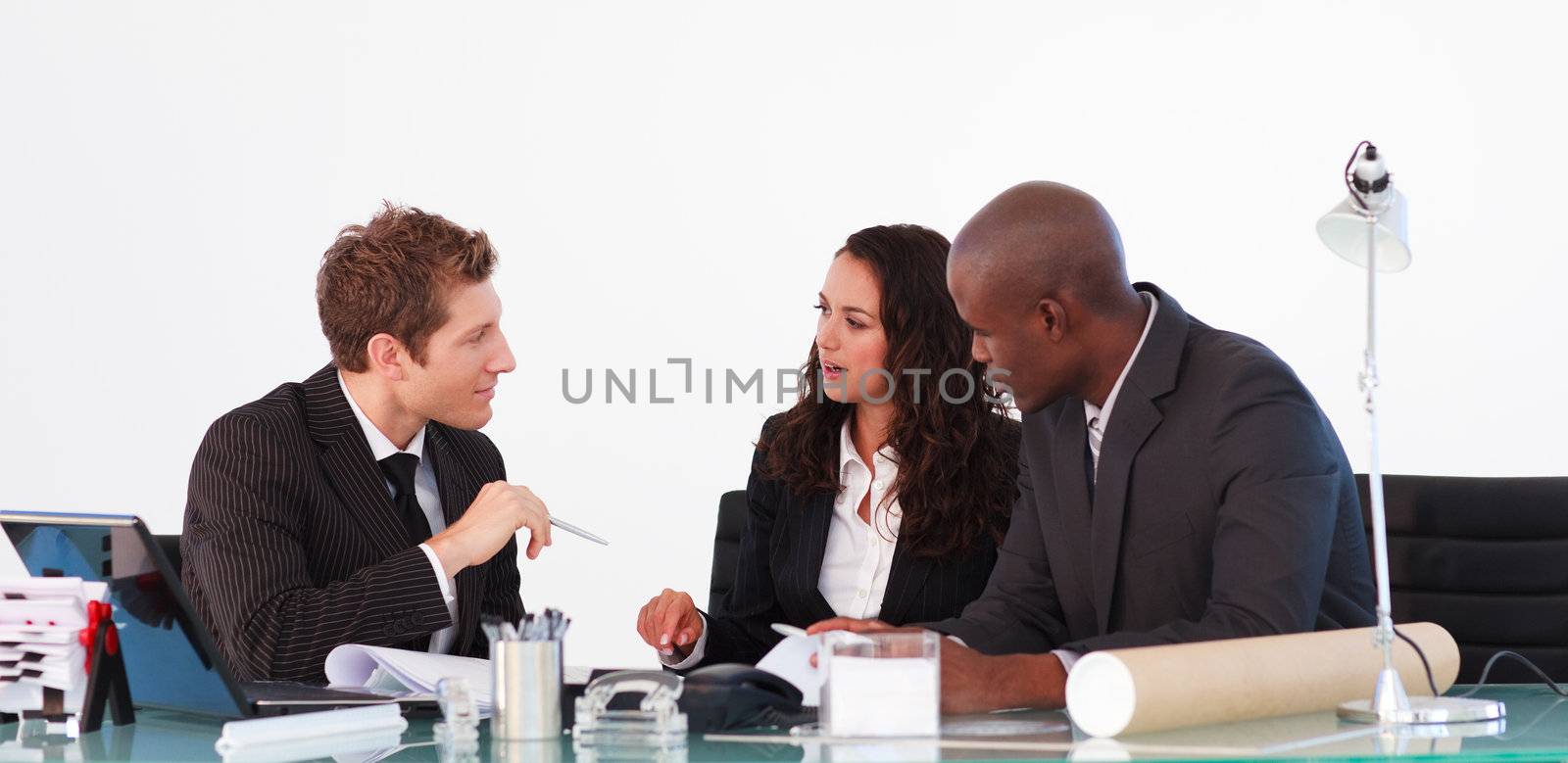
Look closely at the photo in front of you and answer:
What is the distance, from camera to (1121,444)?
81.0 inches

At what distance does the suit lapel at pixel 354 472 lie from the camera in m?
2.34

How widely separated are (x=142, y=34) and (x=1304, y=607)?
11.6 ft

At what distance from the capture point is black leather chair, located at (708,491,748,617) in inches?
114

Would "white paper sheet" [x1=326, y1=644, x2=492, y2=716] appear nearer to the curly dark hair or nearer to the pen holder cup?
the pen holder cup

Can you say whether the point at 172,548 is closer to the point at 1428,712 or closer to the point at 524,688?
the point at 524,688

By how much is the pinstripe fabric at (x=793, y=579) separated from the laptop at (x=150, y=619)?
105 cm

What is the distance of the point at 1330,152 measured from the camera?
3.96 meters

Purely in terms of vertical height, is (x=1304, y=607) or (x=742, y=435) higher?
(x=742, y=435)

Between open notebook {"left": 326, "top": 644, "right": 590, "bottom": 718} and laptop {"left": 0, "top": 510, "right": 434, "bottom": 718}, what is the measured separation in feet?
0.18

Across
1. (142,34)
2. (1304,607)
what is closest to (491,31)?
(142,34)

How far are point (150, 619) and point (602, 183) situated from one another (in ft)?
8.71

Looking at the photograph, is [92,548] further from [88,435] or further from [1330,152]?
[1330,152]

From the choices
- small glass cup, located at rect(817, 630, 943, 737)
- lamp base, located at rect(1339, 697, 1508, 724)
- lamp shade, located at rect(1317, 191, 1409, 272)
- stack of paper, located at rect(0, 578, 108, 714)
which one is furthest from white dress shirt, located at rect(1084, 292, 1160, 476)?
stack of paper, located at rect(0, 578, 108, 714)

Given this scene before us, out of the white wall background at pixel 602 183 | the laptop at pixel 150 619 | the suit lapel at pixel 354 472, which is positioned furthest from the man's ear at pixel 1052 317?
the white wall background at pixel 602 183
